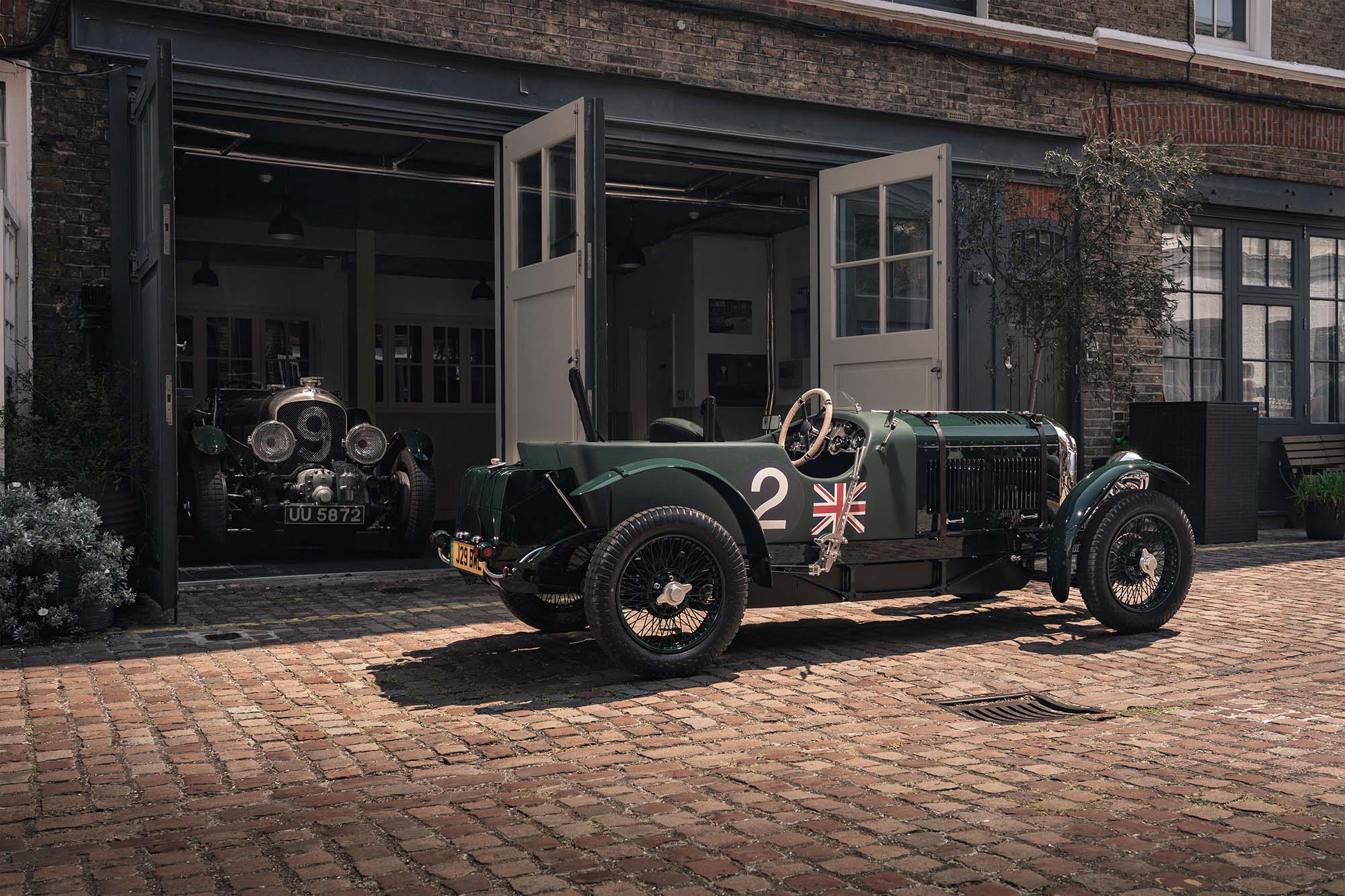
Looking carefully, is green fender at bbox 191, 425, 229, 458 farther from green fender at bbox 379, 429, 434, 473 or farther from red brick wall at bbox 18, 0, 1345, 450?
red brick wall at bbox 18, 0, 1345, 450

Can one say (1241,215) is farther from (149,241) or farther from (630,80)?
(149,241)

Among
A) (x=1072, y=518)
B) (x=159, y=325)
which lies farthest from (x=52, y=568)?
(x=1072, y=518)

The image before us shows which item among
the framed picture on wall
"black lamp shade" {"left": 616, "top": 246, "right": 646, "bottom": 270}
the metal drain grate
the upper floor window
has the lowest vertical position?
the metal drain grate

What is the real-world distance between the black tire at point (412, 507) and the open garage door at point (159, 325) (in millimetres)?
2613

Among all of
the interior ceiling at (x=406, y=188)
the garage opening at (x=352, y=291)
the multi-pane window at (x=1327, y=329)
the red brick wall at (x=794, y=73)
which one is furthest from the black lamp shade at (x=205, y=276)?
the multi-pane window at (x=1327, y=329)

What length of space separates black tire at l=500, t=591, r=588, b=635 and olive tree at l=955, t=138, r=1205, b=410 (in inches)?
183

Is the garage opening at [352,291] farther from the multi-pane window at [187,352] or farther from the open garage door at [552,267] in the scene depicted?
the open garage door at [552,267]

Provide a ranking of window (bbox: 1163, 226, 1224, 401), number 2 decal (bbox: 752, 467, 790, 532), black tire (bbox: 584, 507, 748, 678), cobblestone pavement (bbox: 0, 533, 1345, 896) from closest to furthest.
Answer: 1. cobblestone pavement (bbox: 0, 533, 1345, 896)
2. black tire (bbox: 584, 507, 748, 678)
3. number 2 decal (bbox: 752, 467, 790, 532)
4. window (bbox: 1163, 226, 1224, 401)

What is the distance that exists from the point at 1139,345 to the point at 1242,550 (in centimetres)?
218

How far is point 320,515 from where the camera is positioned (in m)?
9.48

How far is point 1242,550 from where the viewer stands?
32.4ft

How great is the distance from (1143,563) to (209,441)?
658 centimetres

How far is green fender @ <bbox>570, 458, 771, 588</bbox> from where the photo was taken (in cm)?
520

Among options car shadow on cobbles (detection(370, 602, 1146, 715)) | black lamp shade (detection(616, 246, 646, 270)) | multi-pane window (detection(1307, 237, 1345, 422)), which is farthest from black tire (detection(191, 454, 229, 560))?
multi-pane window (detection(1307, 237, 1345, 422))
